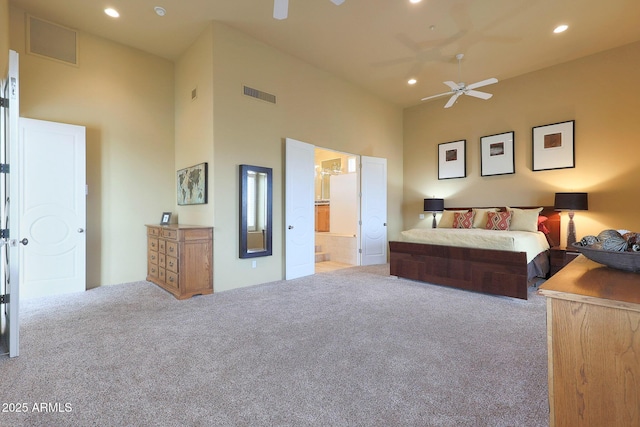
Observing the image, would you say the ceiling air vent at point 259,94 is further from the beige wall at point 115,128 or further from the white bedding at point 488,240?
the white bedding at point 488,240

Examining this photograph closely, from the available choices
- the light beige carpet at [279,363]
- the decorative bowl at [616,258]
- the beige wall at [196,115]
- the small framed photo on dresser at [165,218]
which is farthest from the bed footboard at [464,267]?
the small framed photo on dresser at [165,218]

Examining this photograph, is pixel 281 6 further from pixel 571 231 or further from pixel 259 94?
pixel 571 231

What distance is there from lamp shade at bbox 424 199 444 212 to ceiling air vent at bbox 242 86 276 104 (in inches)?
149

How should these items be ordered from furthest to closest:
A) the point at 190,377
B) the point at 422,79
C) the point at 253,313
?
the point at 422,79 < the point at 253,313 < the point at 190,377

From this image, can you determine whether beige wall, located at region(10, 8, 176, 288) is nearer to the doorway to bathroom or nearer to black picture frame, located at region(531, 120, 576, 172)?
the doorway to bathroom

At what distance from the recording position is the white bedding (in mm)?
3865

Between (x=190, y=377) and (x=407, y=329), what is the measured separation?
192cm

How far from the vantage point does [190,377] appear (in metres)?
2.01

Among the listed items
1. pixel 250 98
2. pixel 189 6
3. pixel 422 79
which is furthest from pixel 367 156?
pixel 189 6

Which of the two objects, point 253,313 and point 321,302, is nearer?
point 253,313

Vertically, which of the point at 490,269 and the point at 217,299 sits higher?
the point at 490,269

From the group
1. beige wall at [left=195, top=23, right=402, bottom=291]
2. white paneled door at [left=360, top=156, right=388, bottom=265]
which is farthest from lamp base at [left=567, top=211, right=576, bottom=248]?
beige wall at [left=195, top=23, right=402, bottom=291]

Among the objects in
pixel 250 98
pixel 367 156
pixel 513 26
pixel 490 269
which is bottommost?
pixel 490 269

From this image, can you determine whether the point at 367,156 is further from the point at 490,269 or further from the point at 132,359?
the point at 132,359
